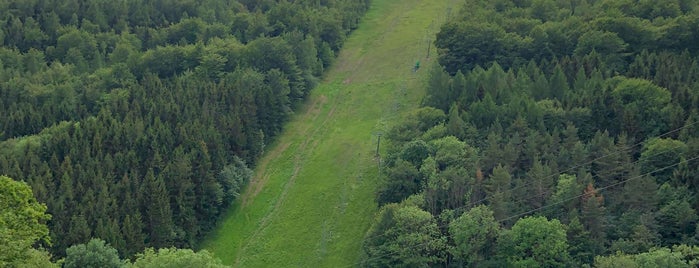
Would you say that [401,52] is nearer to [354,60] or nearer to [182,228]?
[354,60]

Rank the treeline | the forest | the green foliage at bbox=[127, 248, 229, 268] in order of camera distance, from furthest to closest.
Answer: the treeline, the forest, the green foliage at bbox=[127, 248, 229, 268]

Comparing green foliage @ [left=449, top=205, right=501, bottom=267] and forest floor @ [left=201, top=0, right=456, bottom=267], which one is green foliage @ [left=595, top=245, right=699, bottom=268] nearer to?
green foliage @ [left=449, top=205, right=501, bottom=267]

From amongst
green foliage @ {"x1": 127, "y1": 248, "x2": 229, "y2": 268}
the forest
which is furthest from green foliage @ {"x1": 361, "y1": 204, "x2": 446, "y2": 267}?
green foliage @ {"x1": 127, "y1": 248, "x2": 229, "y2": 268}

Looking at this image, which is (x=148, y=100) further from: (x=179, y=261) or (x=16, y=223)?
(x=16, y=223)

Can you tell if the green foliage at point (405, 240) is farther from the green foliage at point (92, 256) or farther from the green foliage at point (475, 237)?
the green foliage at point (92, 256)

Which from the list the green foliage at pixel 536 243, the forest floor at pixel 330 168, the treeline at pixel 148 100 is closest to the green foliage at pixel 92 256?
the treeline at pixel 148 100

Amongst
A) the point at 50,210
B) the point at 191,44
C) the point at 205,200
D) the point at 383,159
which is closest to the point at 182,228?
the point at 205,200
